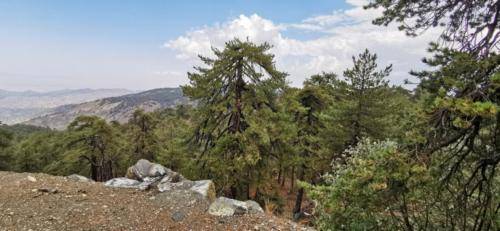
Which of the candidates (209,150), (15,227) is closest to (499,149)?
(15,227)

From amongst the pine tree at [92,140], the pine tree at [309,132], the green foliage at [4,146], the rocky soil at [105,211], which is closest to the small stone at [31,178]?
the rocky soil at [105,211]

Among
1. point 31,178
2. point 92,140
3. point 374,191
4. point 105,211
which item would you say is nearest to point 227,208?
point 105,211

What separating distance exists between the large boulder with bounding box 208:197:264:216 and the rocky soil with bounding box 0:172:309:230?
0.20m

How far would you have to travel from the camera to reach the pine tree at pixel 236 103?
1528 cm

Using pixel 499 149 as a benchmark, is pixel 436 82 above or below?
above

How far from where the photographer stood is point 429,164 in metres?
4.18

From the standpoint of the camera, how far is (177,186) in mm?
12312

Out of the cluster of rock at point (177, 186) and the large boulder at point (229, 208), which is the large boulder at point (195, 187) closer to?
the cluster of rock at point (177, 186)

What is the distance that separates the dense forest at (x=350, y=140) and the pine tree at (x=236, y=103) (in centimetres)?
5

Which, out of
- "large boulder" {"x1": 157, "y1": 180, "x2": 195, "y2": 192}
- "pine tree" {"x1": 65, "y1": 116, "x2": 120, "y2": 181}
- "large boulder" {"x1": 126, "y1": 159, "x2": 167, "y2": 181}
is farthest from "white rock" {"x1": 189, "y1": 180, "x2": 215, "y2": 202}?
"pine tree" {"x1": 65, "y1": 116, "x2": 120, "y2": 181}

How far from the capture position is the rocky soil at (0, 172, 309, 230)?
979cm

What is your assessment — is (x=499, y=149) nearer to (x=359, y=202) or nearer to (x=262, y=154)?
(x=359, y=202)

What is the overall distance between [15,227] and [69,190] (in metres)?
2.57

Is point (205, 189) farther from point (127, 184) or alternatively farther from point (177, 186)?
point (127, 184)
